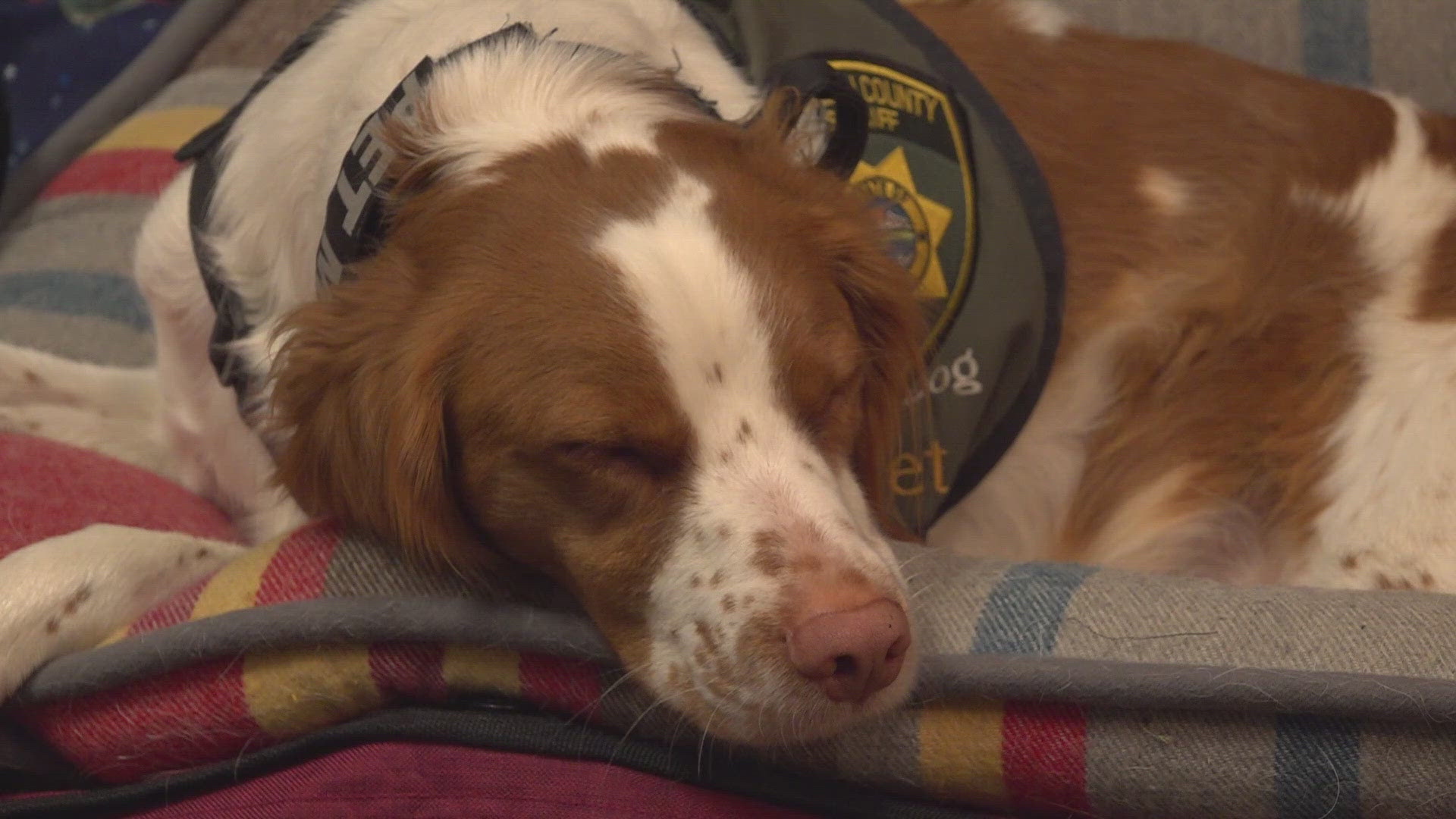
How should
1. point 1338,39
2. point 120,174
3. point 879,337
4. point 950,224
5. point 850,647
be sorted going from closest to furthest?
point 850,647 < point 879,337 < point 950,224 < point 1338,39 < point 120,174

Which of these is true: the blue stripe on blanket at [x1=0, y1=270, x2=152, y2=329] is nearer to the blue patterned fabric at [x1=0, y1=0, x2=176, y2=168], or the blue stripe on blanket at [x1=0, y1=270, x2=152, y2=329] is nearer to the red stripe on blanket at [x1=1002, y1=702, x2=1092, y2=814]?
the blue patterned fabric at [x1=0, y1=0, x2=176, y2=168]

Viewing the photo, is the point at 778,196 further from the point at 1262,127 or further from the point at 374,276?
the point at 1262,127

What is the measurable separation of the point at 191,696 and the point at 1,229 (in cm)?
191

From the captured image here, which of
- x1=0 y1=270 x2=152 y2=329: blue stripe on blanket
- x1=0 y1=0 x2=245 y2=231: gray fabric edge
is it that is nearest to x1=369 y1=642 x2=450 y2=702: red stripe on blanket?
x1=0 y1=270 x2=152 y2=329: blue stripe on blanket

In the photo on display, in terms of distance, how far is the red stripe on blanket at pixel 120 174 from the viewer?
102 inches

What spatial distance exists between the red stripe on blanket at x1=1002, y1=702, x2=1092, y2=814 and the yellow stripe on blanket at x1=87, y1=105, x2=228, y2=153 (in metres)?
2.14

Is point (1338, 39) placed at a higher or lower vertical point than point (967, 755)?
higher

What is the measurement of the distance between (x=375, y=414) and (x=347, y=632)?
0.21 metres

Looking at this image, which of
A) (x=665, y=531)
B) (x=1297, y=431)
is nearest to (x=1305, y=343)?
(x=1297, y=431)

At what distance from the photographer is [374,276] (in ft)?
4.37

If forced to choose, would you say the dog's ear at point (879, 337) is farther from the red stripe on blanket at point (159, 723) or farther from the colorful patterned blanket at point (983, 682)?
the red stripe on blanket at point (159, 723)

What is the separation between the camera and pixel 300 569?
1318 mm

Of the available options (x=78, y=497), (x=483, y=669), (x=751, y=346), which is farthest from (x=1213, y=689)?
(x=78, y=497)

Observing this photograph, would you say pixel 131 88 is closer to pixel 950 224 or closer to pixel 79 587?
pixel 79 587
